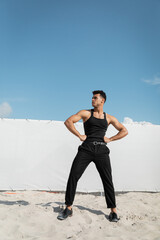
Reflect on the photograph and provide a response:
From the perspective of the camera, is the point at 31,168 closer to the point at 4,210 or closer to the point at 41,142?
the point at 41,142

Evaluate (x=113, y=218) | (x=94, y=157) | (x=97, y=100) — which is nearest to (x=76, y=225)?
(x=113, y=218)

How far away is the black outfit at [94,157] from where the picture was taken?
354 centimetres

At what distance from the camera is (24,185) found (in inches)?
257

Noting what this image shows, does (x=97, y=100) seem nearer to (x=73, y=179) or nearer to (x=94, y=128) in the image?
(x=94, y=128)

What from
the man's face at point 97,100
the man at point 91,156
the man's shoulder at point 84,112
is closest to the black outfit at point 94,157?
the man at point 91,156

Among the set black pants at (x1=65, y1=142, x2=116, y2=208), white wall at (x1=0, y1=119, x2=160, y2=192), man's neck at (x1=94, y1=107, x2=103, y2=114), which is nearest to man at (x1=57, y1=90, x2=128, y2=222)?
black pants at (x1=65, y1=142, x2=116, y2=208)

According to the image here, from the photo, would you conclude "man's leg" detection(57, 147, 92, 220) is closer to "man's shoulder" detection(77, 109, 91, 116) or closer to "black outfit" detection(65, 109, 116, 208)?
"black outfit" detection(65, 109, 116, 208)

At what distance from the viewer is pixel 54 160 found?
6734 mm

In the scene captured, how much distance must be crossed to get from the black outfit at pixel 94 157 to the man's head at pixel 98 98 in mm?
239

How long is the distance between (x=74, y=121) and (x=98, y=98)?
0.56 m

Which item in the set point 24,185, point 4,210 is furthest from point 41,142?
point 4,210

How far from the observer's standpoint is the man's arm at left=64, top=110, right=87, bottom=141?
3550 mm

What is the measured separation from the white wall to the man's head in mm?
3034

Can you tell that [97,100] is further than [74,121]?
Yes
